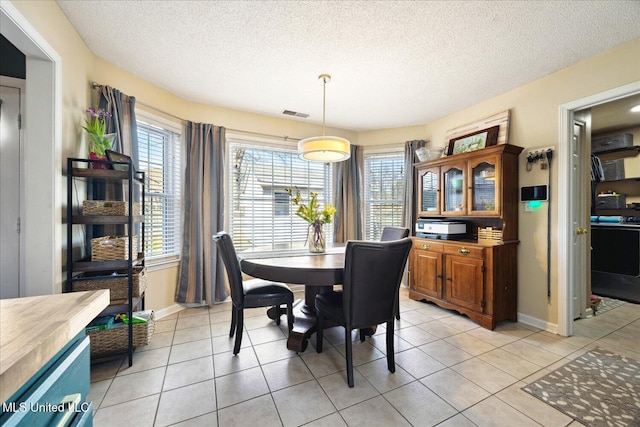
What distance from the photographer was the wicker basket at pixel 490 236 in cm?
276

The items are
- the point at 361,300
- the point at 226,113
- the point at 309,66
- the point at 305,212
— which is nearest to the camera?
the point at 361,300

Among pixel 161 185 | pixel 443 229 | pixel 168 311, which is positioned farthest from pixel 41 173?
pixel 443 229

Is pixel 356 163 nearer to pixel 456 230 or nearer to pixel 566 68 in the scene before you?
pixel 456 230

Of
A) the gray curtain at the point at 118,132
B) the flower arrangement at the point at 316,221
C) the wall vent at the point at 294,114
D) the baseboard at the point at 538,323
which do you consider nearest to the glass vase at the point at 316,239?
the flower arrangement at the point at 316,221

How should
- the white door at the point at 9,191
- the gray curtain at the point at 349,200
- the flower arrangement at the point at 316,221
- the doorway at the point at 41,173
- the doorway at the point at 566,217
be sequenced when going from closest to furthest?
the doorway at the point at 41,173 → the white door at the point at 9,191 → the doorway at the point at 566,217 → the flower arrangement at the point at 316,221 → the gray curtain at the point at 349,200

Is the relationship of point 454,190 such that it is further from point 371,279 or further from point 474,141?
point 371,279

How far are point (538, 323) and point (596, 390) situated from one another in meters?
1.05

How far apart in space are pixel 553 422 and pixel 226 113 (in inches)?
163

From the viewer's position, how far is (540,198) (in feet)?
8.57

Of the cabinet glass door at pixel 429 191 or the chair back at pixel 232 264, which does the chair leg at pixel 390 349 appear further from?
the cabinet glass door at pixel 429 191

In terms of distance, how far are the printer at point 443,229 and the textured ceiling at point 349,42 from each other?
4.99 feet

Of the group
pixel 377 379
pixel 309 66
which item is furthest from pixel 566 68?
pixel 377 379

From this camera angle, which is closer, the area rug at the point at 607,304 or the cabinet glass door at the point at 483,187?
the cabinet glass door at the point at 483,187

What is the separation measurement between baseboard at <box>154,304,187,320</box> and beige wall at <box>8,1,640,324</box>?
1.9 inches
